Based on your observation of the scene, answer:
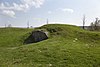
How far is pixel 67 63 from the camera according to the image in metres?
16.0

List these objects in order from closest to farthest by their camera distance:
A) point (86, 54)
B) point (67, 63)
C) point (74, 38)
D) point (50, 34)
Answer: point (67, 63)
point (86, 54)
point (74, 38)
point (50, 34)

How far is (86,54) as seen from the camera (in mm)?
18422

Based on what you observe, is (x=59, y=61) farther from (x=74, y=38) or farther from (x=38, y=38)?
A: (x=38, y=38)

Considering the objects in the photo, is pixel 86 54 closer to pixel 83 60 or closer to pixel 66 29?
pixel 83 60

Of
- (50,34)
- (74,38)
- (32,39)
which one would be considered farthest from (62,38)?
(32,39)

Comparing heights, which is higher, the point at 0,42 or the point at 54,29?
the point at 54,29

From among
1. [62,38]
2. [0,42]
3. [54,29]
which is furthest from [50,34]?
[0,42]

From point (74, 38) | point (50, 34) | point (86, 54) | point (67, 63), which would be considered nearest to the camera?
point (67, 63)

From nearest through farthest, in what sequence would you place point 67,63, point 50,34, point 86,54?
point 67,63
point 86,54
point 50,34

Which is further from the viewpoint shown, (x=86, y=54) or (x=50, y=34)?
(x=50, y=34)

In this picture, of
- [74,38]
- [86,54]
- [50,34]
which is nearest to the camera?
[86,54]

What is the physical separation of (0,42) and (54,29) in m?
9.86

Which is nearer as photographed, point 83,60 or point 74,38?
point 83,60

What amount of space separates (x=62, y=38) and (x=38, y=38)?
5.73m
